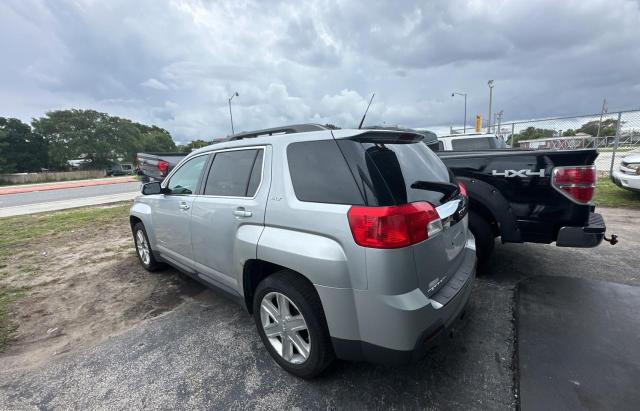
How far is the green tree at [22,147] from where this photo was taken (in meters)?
47.8

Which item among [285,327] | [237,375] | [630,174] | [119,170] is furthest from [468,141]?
[119,170]

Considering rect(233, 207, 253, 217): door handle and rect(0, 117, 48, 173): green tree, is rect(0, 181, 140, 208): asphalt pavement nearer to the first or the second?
rect(233, 207, 253, 217): door handle

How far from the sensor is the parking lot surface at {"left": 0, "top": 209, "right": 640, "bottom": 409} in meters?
2.10

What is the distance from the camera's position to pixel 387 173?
1.91 m

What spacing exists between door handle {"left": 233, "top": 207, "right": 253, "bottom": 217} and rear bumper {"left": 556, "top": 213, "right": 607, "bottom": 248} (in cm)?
294

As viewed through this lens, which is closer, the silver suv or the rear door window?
the silver suv

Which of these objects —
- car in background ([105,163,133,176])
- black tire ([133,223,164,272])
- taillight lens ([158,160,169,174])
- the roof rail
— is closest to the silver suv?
the roof rail

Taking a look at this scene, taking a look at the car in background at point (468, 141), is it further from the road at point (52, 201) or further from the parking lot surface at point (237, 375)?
the road at point (52, 201)

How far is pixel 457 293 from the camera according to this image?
6.89ft

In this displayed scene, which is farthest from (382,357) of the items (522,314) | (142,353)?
(142,353)

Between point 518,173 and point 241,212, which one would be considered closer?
point 241,212

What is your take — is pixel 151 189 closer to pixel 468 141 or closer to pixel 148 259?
pixel 148 259

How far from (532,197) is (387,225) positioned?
7.50ft

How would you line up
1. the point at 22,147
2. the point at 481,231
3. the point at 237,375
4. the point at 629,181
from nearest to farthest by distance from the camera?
the point at 237,375 < the point at 481,231 < the point at 629,181 < the point at 22,147
